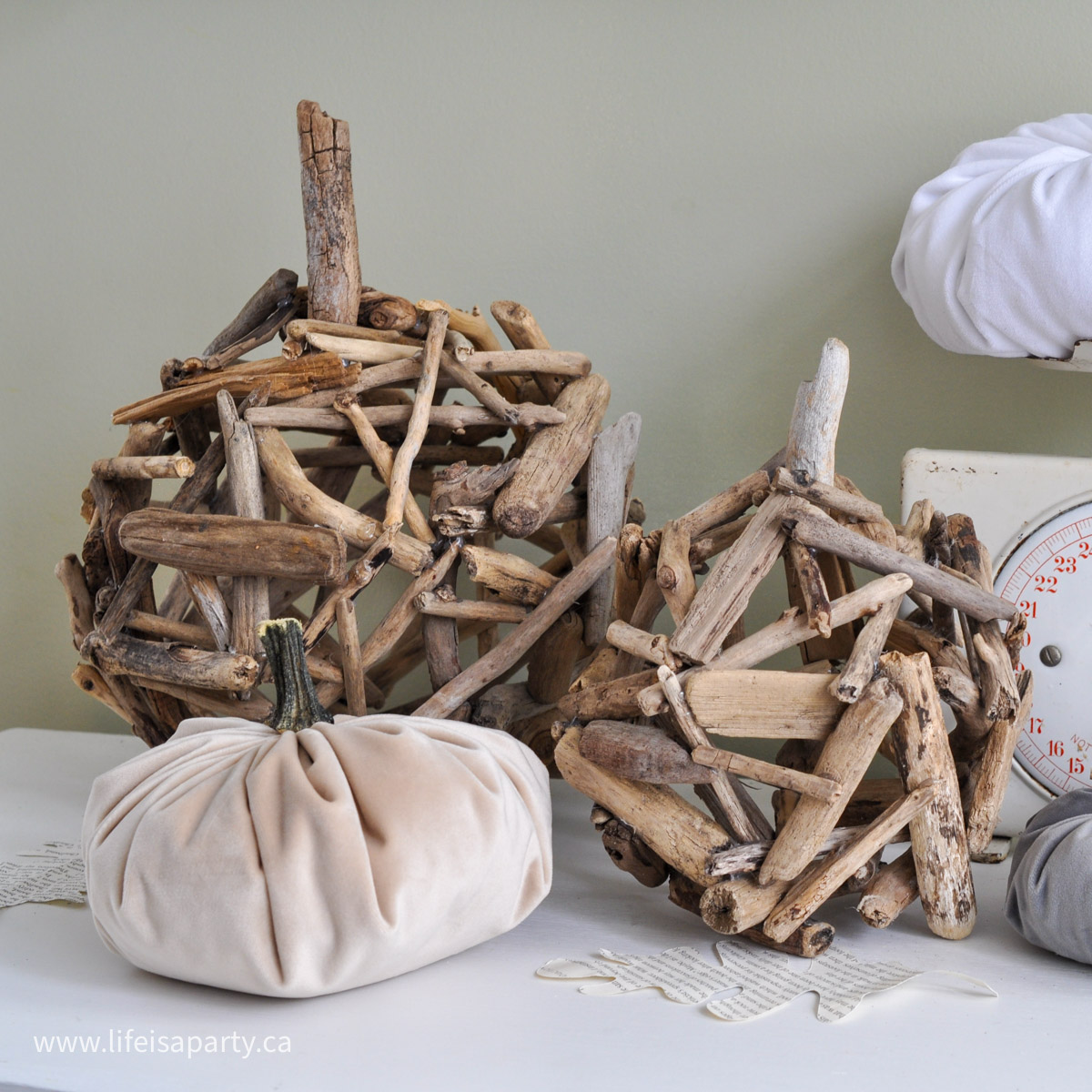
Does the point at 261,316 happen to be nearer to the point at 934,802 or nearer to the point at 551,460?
the point at 551,460

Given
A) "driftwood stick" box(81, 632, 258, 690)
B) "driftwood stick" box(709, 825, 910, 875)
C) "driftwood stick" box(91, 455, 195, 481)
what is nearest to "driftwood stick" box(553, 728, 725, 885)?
"driftwood stick" box(709, 825, 910, 875)

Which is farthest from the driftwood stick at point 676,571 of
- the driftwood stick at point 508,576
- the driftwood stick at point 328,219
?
the driftwood stick at point 328,219

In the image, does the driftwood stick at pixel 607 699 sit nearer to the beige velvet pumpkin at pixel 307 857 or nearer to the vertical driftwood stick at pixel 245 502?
the beige velvet pumpkin at pixel 307 857

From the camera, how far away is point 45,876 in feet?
2.41

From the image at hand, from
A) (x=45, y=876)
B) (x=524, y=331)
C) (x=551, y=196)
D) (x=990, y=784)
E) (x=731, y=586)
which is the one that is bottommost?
(x=45, y=876)

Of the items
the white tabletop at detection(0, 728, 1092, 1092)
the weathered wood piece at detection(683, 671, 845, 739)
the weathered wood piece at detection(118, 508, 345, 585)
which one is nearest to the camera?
the white tabletop at detection(0, 728, 1092, 1092)

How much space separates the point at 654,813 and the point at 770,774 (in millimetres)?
75

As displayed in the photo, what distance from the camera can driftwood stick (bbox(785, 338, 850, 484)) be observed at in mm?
629

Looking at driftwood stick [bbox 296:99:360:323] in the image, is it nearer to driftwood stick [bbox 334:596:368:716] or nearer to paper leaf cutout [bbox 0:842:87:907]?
driftwood stick [bbox 334:596:368:716]

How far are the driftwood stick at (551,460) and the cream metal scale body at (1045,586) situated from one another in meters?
0.25

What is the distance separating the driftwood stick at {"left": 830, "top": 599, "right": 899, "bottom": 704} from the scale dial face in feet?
0.74

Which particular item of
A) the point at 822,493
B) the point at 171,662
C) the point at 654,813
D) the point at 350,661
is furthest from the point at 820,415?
the point at 171,662

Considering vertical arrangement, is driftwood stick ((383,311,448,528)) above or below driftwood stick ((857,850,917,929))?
above

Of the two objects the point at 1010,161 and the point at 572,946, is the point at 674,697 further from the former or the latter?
the point at 1010,161
